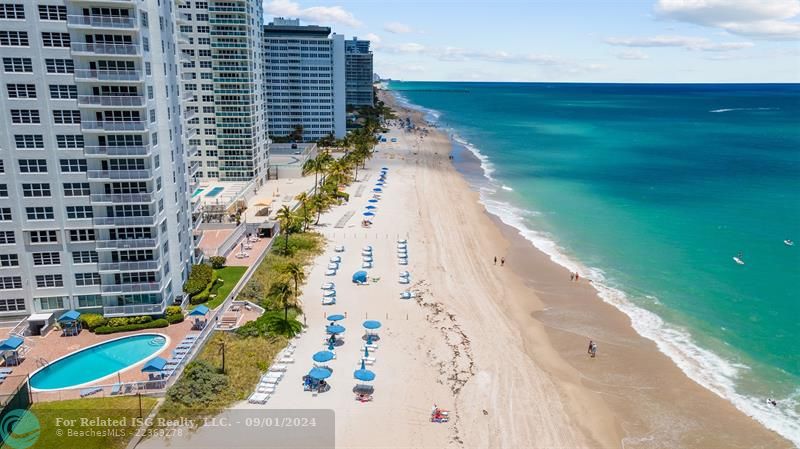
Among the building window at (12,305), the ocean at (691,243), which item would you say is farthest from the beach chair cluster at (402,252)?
the building window at (12,305)

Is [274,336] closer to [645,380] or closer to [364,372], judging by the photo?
[364,372]

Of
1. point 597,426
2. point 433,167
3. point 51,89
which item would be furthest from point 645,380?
point 433,167

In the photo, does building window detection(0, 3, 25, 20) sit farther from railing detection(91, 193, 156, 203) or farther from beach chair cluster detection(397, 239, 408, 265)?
beach chair cluster detection(397, 239, 408, 265)

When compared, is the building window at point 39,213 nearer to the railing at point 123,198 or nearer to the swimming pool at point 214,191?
the railing at point 123,198

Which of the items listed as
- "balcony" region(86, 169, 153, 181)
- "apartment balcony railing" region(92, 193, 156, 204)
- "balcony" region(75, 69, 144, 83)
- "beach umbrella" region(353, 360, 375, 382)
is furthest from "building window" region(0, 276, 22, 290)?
"beach umbrella" region(353, 360, 375, 382)

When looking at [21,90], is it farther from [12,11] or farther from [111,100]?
[111,100]

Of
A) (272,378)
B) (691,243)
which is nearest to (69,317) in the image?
(272,378)
